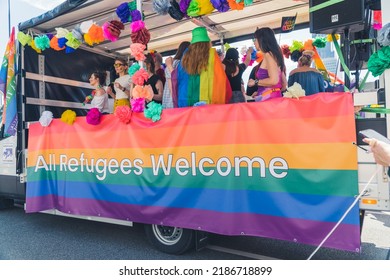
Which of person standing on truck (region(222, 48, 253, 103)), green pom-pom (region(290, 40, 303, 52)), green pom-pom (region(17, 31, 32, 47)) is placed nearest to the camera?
person standing on truck (region(222, 48, 253, 103))

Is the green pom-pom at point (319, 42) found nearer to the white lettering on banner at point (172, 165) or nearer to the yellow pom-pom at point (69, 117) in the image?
the white lettering on banner at point (172, 165)

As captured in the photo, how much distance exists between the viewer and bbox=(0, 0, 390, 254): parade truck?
2.84 metres

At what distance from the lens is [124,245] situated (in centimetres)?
446

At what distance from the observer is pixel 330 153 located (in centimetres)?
286

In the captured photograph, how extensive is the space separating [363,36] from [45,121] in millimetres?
4380

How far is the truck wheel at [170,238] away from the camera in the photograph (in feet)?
12.6

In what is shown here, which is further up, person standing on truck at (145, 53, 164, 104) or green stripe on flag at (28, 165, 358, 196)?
person standing on truck at (145, 53, 164, 104)

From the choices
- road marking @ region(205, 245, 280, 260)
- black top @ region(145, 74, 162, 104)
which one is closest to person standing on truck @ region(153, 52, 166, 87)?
black top @ region(145, 74, 162, 104)

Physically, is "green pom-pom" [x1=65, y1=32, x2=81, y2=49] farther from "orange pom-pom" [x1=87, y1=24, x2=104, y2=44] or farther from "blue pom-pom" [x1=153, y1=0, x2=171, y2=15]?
"blue pom-pom" [x1=153, y1=0, x2=171, y2=15]

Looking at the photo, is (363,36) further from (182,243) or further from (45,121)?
(45,121)

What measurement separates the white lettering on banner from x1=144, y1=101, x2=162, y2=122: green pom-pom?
42cm

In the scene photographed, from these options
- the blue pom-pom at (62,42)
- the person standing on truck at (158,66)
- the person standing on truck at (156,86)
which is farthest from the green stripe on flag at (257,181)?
the blue pom-pom at (62,42)

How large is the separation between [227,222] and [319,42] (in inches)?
144

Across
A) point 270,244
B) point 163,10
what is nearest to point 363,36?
point 163,10
